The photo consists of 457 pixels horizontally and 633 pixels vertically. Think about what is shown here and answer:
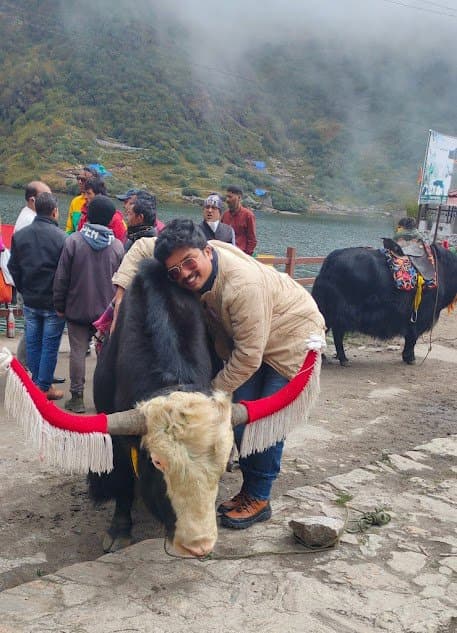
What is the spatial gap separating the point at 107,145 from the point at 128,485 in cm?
3355

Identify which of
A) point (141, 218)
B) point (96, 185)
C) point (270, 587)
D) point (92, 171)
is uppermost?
point (92, 171)

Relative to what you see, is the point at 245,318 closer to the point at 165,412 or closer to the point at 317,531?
the point at 165,412

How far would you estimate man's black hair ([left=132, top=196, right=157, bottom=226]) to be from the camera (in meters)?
4.57

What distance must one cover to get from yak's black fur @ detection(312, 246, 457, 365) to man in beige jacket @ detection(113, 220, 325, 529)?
12.4ft

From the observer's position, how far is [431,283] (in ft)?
23.0

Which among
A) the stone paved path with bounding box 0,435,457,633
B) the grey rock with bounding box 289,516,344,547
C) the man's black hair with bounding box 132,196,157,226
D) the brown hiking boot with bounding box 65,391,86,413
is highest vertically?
the man's black hair with bounding box 132,196,157,226

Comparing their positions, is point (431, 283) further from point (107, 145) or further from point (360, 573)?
point (107, 145)

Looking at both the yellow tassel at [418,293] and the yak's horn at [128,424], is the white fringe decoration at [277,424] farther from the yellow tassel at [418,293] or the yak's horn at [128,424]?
the yellow tassel at [418,293]

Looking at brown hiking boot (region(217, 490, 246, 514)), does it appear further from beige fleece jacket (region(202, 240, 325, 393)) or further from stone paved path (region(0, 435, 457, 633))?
beige fleece jacket (region(202, 240, 325, 393))

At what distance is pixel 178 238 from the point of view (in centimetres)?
261

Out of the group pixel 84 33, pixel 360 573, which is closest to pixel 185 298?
pixel 360 573

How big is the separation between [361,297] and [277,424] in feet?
14.2

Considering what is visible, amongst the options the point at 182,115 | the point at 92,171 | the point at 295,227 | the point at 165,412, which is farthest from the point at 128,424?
the point at 182,115

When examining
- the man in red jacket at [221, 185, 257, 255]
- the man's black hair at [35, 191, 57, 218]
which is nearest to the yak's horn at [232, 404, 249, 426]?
the man's black hair at [35, 191, 57, 218]
